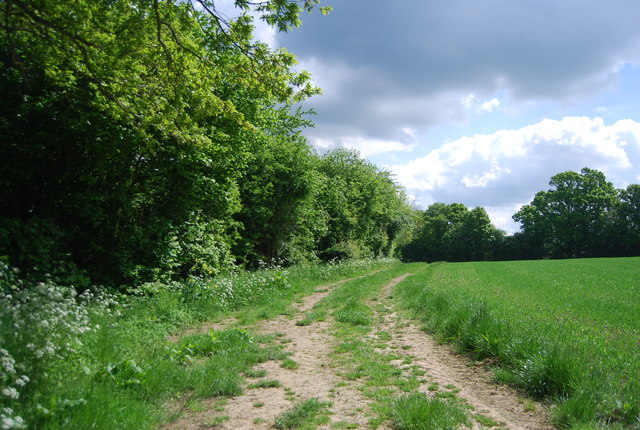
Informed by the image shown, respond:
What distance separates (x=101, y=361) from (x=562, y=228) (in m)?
69.5

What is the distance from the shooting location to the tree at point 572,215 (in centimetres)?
5859

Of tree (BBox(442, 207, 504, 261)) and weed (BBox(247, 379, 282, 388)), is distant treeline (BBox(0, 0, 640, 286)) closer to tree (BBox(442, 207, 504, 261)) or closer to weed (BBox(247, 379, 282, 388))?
weed (BBox(247, 379, 282, 388))

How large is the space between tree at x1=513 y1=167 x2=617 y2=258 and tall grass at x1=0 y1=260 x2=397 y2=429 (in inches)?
2594

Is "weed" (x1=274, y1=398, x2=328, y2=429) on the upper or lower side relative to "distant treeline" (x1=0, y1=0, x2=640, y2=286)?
lower

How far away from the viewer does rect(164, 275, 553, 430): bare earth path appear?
4.18 metres

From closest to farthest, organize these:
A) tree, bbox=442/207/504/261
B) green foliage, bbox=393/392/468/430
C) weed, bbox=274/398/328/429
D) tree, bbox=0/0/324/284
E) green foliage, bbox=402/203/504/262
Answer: green foliage, bbox=393/392/468/430 < weed, bbox=274/398/328/429 < tree, bbox=0/0/324/284 < tree, bbox=442/207/504/261 < green foliage, bbox=402/203/504/262

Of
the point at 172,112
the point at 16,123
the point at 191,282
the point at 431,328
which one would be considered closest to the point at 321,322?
the point at 431,328

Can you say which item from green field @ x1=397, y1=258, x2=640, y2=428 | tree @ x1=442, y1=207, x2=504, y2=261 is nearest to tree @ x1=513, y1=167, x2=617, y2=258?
tree @ x1=442, y1=207, x2=504, y2=261

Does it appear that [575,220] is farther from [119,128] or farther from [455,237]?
[119,128]

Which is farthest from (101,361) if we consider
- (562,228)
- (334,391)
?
(562,228)

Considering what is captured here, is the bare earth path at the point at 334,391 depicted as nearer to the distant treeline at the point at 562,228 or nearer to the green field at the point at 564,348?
the green field at the point at 564,348

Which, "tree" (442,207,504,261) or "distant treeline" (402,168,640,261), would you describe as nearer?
"distant treeline" (402,168,640,261)

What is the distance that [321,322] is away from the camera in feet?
30.7

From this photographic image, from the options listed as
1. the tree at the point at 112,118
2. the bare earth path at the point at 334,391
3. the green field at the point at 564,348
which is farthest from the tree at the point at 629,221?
the tree at the point at 112,118
